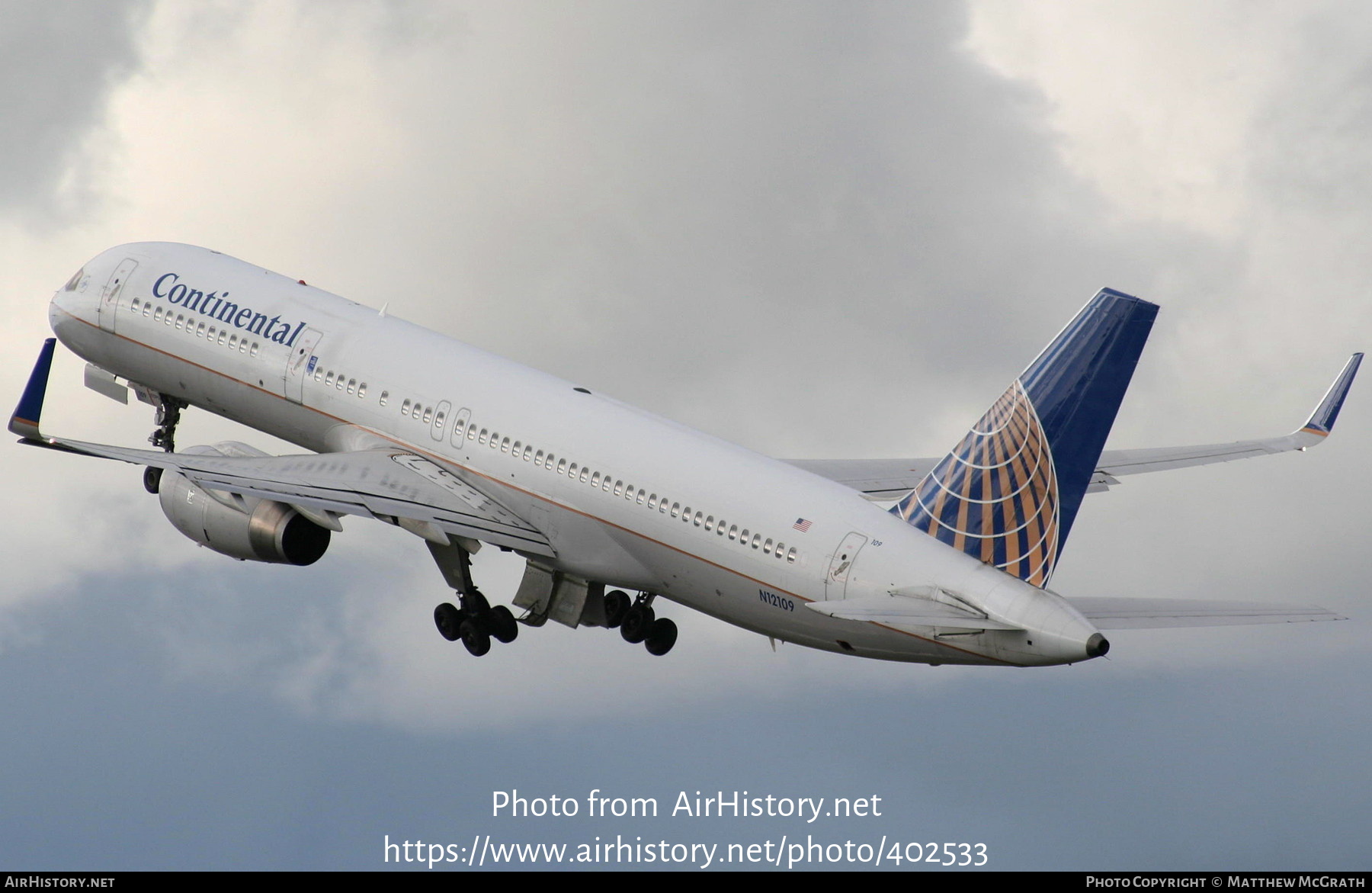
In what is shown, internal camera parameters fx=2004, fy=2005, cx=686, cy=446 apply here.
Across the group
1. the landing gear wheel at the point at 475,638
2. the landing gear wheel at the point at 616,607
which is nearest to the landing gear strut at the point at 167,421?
the landing gear wheel at the point at 475,638

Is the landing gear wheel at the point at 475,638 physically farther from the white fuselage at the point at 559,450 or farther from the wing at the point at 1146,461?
the wing at the point at 1146,461

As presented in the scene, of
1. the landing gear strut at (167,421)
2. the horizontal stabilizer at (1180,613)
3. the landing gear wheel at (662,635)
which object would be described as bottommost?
the horizontal stabilizer at (1180,613)

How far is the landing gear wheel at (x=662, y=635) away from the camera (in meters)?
40.4

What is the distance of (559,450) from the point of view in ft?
124

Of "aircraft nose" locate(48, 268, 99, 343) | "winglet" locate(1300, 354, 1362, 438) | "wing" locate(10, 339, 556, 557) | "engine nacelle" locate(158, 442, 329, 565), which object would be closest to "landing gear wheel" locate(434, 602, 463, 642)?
"wing" locate(10, 339, 556, 557)

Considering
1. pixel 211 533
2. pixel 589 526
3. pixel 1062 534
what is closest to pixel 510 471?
pixel 589 526

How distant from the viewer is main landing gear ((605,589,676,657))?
40031 mm

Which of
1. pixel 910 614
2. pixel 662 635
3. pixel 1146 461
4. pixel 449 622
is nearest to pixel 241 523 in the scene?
pixel 449 622

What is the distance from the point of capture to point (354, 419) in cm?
4081

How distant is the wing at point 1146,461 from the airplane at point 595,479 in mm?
67

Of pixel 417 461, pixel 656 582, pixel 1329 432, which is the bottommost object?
pixel 656 582

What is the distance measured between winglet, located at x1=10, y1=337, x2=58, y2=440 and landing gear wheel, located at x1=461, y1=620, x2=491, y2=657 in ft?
28.8

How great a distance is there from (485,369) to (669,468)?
5.50 m

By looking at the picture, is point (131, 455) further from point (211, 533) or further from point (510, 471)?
point (510, 471)
